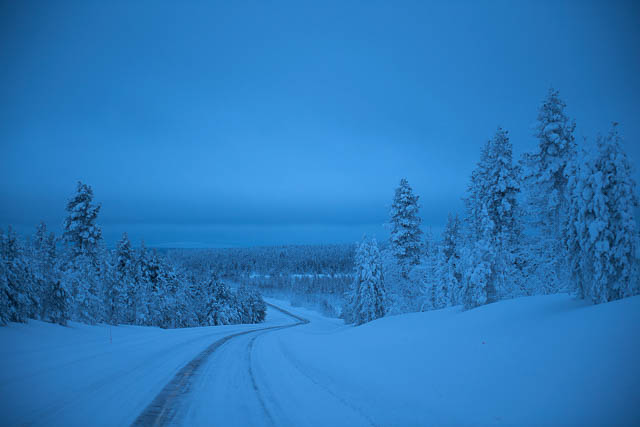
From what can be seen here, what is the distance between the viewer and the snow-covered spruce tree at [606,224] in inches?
325

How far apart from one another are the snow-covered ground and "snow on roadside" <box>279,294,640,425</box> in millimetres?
26

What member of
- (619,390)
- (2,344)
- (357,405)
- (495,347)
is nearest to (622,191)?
(495,347)

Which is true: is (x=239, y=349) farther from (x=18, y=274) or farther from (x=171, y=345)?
(x=18, y=274)

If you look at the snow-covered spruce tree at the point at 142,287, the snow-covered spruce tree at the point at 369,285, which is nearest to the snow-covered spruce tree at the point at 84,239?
the snow-covered spruce tree at the point at 142,287

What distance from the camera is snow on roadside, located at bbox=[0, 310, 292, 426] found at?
582 cm

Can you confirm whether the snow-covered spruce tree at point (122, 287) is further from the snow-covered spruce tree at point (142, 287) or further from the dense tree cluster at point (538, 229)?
the dense tree cluster at point (538, 229)

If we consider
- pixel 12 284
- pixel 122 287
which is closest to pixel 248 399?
pixel 12 284

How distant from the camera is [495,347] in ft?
25.2

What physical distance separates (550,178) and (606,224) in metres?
11.8

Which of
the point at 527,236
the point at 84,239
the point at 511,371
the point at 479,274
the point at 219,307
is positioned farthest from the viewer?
the point at 219,307

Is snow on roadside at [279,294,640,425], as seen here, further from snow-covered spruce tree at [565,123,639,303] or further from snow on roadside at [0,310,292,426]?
snow on roadside at [0,310,292,426]

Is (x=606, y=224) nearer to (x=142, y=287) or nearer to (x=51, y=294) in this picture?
(x=51, y=294)

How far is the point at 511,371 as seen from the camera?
20.8 ft

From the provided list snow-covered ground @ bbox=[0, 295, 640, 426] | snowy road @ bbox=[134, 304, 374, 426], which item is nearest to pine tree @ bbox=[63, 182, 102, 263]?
snow-covered ground @ bbox=[0, 295, 640, 426]
